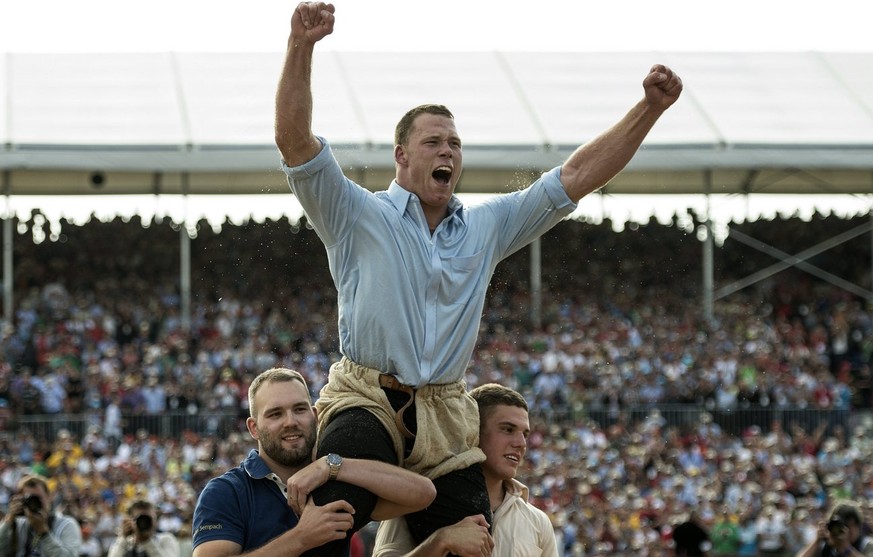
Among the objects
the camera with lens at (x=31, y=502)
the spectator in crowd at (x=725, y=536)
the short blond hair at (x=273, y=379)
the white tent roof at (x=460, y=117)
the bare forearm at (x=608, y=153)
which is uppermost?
the white tent roof at (x=460, y=117)

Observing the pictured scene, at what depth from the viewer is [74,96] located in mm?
24328

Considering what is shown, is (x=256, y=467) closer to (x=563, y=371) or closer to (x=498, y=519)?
(x=498, y=519)

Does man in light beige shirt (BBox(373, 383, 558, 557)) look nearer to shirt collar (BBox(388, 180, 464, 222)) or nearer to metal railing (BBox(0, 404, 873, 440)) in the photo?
shirt collar (BBox(388, 180, 464, 222))

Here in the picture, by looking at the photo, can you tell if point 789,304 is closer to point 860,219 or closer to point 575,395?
point 860,219

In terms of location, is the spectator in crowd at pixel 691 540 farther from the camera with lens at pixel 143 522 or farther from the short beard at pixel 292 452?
the camera with lens at pixel 143 522

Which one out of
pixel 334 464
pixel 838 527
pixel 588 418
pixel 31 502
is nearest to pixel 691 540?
pixel 838 527

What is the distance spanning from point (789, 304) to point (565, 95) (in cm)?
486

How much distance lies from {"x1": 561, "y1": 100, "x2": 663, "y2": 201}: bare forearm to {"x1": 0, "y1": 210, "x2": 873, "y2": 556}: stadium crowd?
8.83 m

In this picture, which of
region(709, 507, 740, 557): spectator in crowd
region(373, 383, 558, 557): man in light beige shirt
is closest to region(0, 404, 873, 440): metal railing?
region(709, 507, 740, 557): spectator in crowd

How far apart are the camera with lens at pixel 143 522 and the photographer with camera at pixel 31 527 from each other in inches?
15.7

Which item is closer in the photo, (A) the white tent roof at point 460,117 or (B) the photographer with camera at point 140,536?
(B) the photographer with camera at point 140,536

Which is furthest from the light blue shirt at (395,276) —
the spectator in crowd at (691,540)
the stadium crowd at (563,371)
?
the stadium crowd at (563,371)

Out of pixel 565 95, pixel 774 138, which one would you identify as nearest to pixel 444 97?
pixel 565 95

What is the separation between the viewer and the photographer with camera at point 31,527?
27.5 ft
